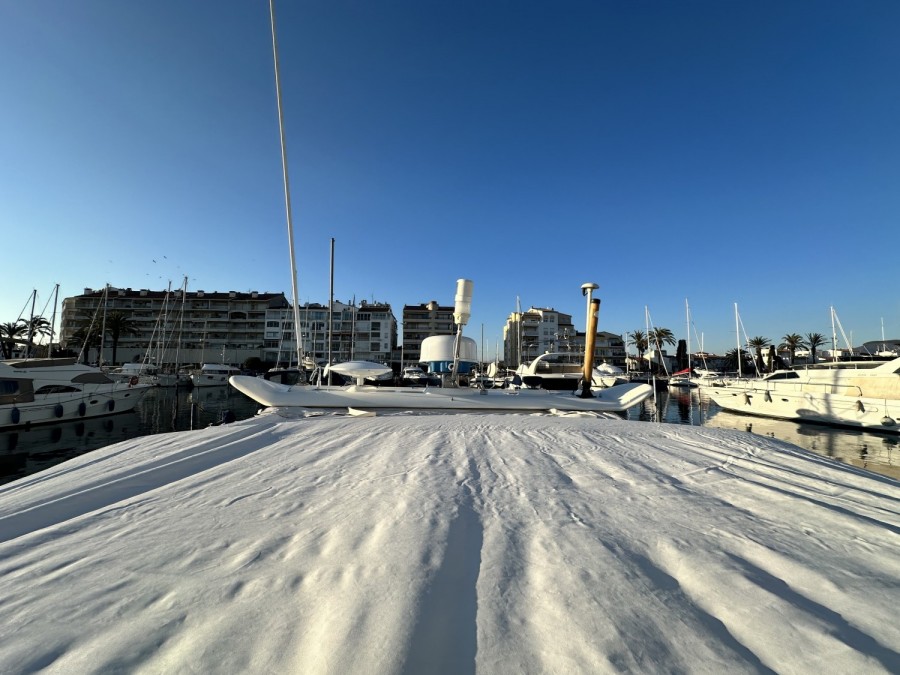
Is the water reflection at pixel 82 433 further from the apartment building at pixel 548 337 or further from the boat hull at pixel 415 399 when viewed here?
the apartment building at pixel 548 337

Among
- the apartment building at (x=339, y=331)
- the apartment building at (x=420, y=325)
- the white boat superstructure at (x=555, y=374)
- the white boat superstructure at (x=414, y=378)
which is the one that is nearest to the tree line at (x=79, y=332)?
the apartment building at (x=339, y=331)

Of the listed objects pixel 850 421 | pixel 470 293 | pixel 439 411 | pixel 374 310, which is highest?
pixel 374 310

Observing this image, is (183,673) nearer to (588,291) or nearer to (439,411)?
(439,411)

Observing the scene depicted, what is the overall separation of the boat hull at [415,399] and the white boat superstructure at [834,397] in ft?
54.2

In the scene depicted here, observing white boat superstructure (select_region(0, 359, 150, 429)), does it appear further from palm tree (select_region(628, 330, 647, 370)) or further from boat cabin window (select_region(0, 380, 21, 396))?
palm tree (select_region(628, 330, 647, 370))

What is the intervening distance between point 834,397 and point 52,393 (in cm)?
4256

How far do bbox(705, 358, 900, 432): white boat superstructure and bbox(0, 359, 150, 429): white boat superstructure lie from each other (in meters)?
41.5

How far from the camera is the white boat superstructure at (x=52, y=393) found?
58.7ft

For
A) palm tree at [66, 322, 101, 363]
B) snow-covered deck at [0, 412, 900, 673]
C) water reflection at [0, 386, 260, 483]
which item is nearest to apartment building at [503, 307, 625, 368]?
water reflection at [0, 386, 260, 483]

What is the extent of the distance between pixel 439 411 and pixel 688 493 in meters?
8.04

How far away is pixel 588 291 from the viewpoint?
543 inches

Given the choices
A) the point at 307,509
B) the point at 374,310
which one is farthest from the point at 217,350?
the point at 307,509

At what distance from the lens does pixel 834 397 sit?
20.5 m

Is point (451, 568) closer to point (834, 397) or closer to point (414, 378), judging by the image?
point (414, 378)
